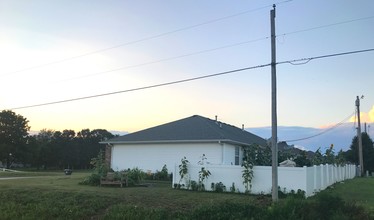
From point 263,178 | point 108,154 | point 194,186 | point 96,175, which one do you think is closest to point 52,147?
point 108,154

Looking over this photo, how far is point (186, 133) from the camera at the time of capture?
29.6 m

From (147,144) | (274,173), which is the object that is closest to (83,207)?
(274,173)

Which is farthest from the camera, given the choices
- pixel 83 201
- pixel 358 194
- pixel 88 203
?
pixel 358 194

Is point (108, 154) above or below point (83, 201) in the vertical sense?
above

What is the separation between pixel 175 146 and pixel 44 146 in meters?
68.7

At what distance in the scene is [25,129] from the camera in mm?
86062

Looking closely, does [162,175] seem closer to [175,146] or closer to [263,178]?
[175,146]

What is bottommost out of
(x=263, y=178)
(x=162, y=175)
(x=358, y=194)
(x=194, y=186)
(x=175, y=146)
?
(x=358, y=194)

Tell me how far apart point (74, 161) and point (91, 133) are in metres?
13.4

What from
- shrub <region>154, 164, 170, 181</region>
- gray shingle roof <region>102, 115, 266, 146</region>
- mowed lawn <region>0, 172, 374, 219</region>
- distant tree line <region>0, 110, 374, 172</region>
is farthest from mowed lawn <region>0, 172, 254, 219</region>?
distant tree line <region>0, 110, 374, 172</region>

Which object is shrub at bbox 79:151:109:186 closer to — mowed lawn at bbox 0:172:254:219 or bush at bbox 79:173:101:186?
bush at bbox 79:173:101:186

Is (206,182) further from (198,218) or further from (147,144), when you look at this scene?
(147,144)

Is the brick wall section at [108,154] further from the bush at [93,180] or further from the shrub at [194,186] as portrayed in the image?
the shrub at [194,186]

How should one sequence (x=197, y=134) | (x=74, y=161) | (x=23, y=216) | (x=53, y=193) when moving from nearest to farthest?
(x=23, y=216) → (x=53, y=193) → (x=197, y=134) → (x=74, y=161)
